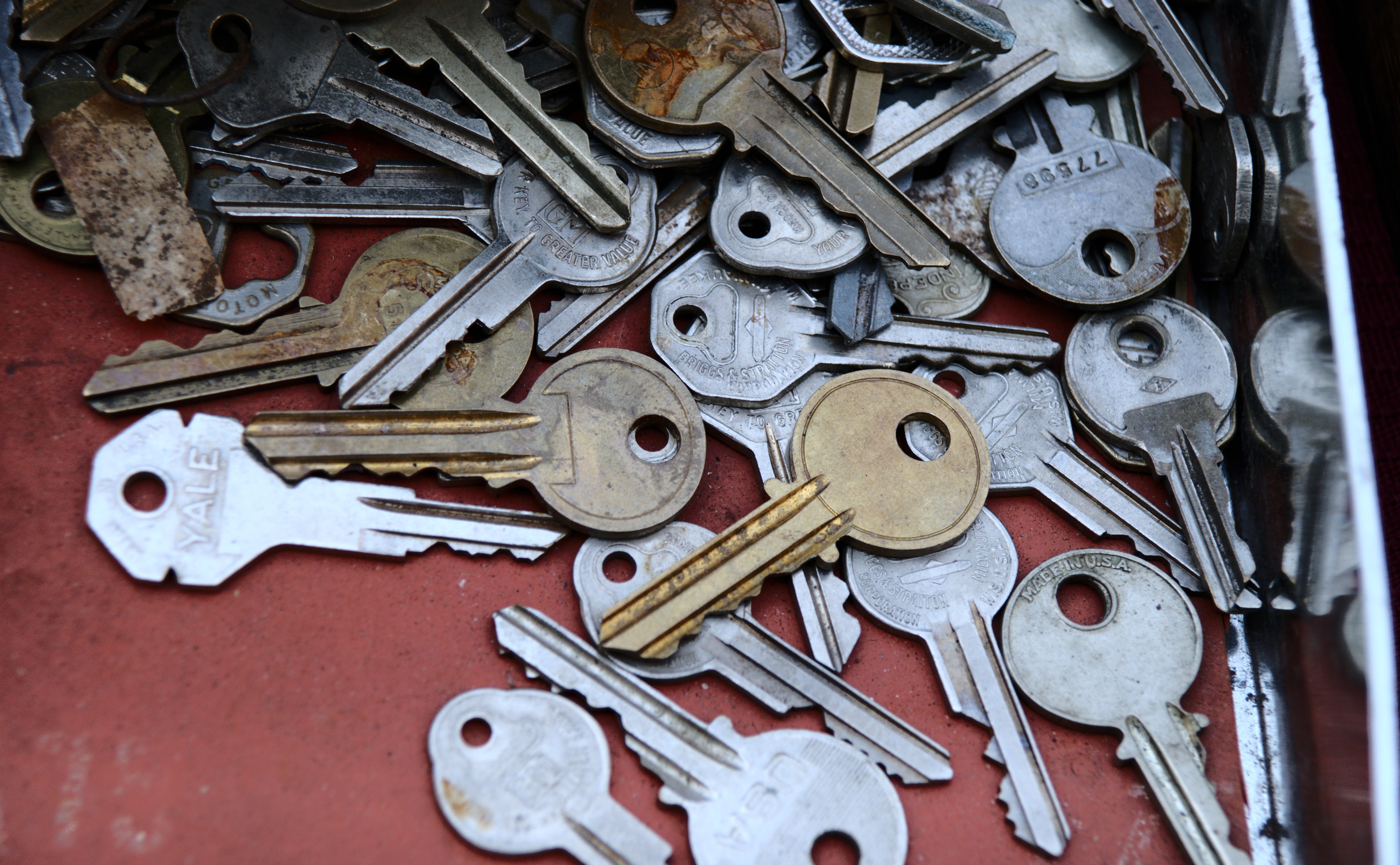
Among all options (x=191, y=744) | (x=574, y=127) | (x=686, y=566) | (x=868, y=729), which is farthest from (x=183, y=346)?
(x=868, y=729)

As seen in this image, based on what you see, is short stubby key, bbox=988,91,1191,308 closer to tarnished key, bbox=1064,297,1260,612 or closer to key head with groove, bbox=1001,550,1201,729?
tarnished key, bbox=1064,297,1260,612

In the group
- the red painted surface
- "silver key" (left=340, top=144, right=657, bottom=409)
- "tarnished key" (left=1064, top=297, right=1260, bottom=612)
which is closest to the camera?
the red painted surface

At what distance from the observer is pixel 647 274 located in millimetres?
2018

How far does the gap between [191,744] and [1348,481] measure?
181cm

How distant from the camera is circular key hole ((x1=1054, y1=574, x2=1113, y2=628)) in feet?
6.09

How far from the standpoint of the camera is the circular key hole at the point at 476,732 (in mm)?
1593

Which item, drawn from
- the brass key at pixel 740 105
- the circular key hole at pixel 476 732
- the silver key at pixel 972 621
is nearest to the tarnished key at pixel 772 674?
the silver key at pixel 972 621

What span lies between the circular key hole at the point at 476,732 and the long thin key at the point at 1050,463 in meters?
0.93

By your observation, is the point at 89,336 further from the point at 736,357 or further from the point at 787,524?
the point at 787,524

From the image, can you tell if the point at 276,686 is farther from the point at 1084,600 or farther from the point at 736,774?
the point at 1084,600

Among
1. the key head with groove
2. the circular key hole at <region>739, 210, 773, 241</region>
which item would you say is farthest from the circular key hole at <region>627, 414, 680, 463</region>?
the key head with groove

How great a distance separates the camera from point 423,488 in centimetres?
180

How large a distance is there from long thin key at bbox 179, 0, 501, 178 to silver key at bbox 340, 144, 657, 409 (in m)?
0.10

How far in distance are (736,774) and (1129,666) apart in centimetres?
74
